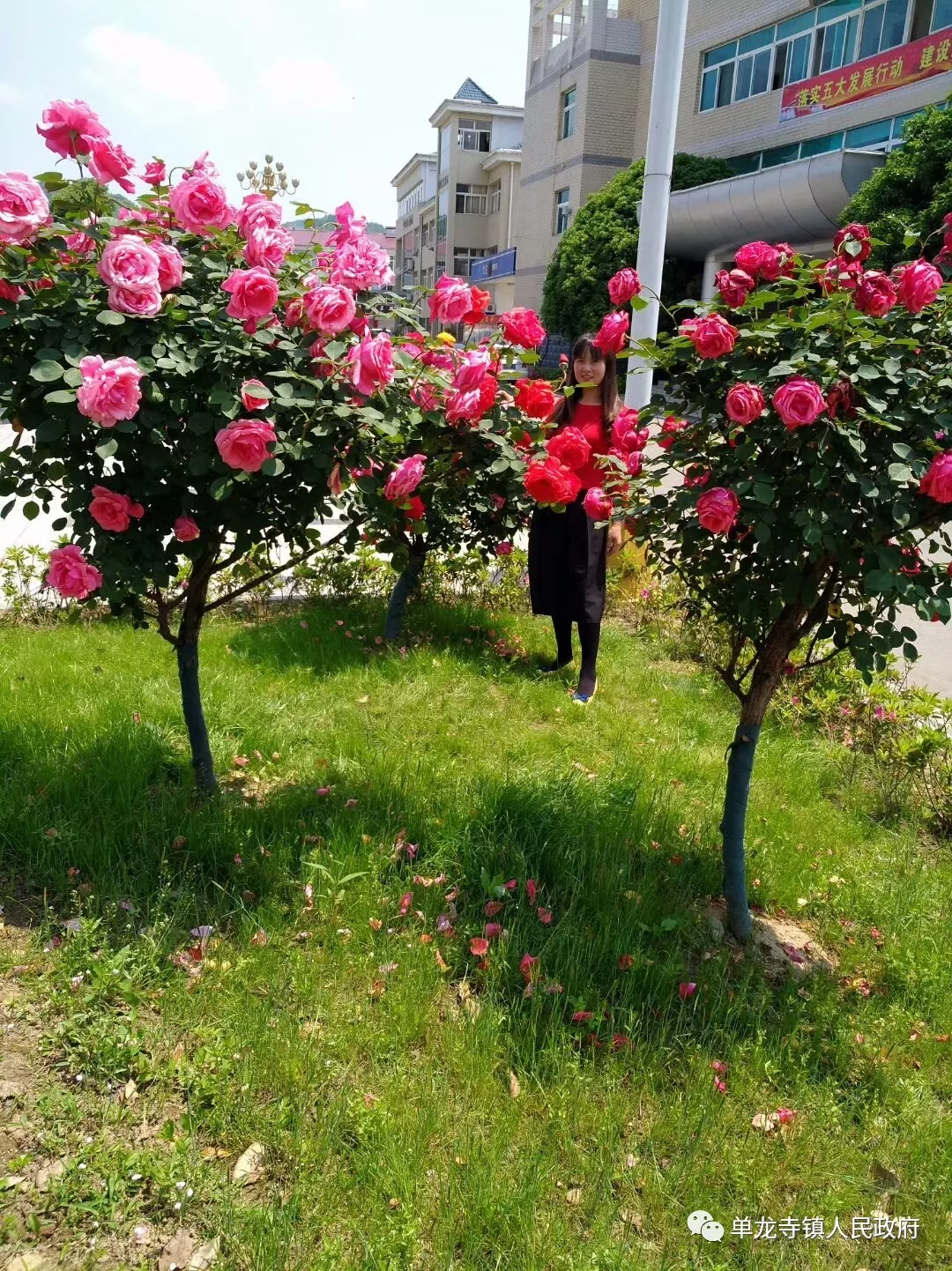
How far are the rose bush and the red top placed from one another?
5.06 ft

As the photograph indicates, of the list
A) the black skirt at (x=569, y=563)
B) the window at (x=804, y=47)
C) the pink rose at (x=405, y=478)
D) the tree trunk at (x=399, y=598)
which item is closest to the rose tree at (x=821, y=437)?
the pink rose at (x=405, y=478)

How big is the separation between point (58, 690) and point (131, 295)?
2.38 metres

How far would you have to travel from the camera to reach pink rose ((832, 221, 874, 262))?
2.12 metres

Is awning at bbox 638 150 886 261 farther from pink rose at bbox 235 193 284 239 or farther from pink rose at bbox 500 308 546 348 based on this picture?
pink rose at bbox 235 193 284 239

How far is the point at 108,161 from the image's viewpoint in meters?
2.18

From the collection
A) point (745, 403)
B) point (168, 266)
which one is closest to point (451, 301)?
point (168, 266)

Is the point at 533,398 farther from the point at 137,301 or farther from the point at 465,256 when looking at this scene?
the point at 465,256

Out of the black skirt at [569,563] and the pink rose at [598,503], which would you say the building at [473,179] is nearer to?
the black skirt at [569,563]

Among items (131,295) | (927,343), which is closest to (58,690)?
(131,295)

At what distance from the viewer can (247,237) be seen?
2.24m

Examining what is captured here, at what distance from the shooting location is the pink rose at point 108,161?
2158 mm

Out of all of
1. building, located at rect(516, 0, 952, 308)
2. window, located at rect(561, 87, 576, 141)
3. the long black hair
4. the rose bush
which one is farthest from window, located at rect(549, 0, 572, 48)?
the rose bush

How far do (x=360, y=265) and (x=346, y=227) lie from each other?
21 cm

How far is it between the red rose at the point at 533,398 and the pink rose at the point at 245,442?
1.27 m
